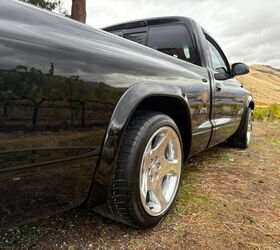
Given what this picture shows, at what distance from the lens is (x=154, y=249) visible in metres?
1.89

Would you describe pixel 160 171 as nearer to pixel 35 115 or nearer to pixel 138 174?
pixel 138 174

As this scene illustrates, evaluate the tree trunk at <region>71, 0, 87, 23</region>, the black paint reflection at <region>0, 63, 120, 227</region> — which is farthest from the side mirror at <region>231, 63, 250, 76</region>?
the tree trunk at <region>71, 0, 87, 23</region>

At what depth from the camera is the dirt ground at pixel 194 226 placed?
1937 mm

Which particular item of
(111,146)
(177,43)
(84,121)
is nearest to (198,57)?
(177,43)

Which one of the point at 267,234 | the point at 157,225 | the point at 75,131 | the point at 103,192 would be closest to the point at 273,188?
the point at 267,234

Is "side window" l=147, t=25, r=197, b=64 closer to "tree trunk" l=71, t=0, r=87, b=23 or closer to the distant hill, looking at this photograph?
"tree trunk" l=71, t=0, r=87, b=23

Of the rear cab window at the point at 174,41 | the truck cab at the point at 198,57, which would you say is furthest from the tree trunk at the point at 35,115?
the rear cab window at the point at 174,41

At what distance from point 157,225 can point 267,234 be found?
2.48 feet

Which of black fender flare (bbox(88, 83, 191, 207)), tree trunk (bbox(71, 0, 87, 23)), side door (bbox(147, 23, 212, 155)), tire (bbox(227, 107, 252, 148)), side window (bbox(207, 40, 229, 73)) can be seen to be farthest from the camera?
tree trunk (bbox(71, 0, 87, 23))

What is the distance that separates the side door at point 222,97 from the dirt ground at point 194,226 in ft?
2.07

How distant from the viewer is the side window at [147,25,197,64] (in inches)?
127

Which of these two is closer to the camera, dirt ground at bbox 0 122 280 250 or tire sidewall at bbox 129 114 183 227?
tire sidewall at bbox 129 114 183 227

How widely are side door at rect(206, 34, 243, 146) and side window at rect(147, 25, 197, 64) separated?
1.08ft

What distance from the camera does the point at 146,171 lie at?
2.04m
